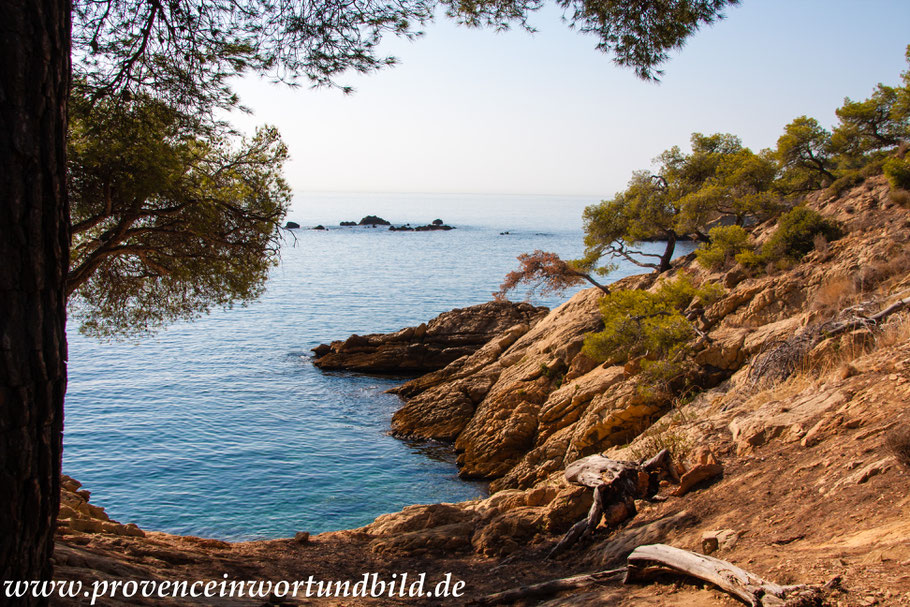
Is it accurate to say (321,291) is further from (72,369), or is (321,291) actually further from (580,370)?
(580,370)

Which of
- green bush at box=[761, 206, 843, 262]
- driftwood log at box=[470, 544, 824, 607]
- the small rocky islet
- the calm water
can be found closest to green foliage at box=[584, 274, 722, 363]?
green bush at box=[761, 206, 843, 262]

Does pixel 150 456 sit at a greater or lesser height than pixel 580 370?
lesser

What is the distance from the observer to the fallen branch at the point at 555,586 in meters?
6.79

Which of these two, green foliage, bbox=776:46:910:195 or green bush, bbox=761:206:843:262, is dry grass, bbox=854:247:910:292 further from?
green foliage, bbox=776:46:910:195

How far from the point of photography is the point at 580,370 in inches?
826

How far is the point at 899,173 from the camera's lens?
1933 centimetres

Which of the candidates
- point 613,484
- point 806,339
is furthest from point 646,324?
point 613,484

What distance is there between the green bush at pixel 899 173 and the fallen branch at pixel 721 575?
62.7 ft

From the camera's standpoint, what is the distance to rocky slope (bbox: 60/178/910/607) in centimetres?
617

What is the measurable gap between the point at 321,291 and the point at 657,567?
60856 millimetres

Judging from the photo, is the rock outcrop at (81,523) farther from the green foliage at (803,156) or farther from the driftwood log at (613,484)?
the green foliage at (803,156)

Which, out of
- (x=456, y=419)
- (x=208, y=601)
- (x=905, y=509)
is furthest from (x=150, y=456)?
(x=905, y=509)

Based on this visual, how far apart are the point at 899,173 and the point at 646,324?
10.3 meters

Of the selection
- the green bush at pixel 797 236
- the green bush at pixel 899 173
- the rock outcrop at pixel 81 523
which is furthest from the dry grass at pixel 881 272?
the rock outcrop at pixel 81 523
